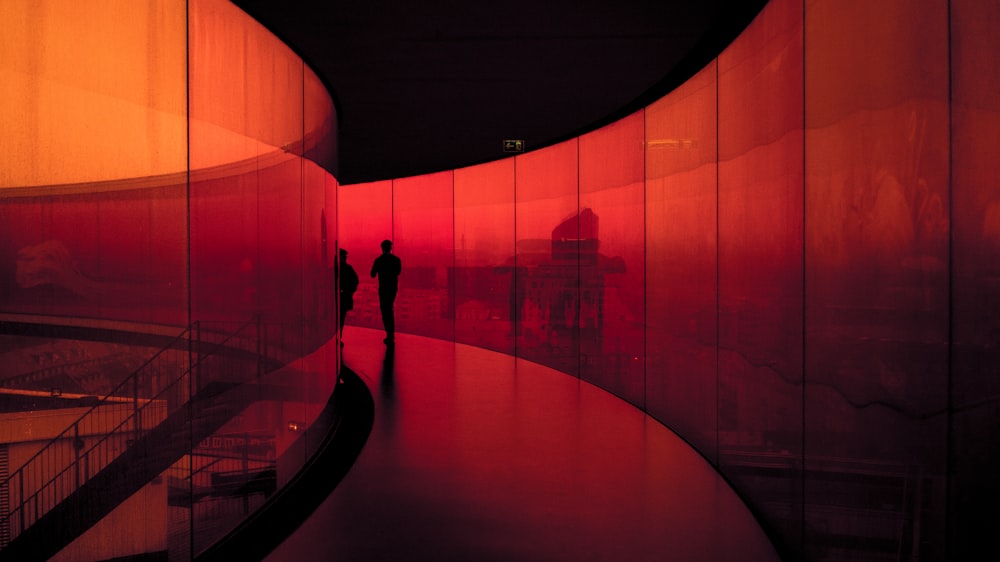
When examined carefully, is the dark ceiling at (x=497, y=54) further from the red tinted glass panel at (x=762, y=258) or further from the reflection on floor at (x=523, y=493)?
the reflection on floor at (x=523, y=493)

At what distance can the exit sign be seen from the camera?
10086 millimetres

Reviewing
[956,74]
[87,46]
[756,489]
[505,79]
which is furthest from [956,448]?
[505,79]

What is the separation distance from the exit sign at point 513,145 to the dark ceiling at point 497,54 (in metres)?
0.85

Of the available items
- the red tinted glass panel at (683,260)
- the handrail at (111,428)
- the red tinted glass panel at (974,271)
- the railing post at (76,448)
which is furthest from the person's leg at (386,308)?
the red tinted glass panel at (974,271)

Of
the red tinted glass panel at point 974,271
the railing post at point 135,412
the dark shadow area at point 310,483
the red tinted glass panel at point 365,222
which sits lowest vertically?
the dark shadow area at point 310,483

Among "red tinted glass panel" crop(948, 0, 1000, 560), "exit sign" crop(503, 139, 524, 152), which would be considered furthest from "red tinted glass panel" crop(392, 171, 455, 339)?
"red tinted glass panel" crop(948, 0, 1000, 560)

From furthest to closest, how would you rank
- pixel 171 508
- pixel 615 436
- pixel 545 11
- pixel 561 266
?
pixel 561 266 → pixel 615 436 → pixel 545 11 → pixel 171 508

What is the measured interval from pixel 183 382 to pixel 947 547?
9.72 ft

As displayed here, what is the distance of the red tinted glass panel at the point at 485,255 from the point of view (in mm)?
11766

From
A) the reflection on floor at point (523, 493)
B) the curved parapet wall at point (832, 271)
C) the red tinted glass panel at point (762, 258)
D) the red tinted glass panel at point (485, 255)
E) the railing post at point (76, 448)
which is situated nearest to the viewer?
the curved parapet wall at point (832, 271)

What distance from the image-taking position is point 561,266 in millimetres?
10031

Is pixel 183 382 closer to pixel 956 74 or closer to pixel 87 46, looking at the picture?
pixel 87 46

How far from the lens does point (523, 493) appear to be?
4469mm

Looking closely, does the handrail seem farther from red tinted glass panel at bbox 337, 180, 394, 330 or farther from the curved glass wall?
red tinted glass panel at bbox 337, 180, 394, 330
